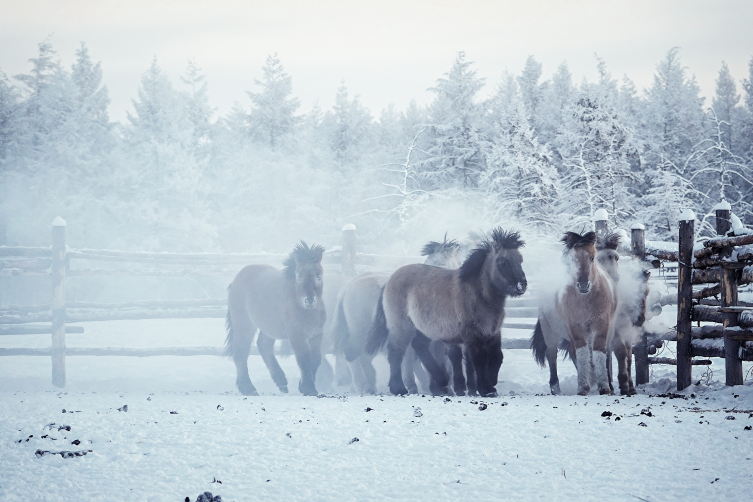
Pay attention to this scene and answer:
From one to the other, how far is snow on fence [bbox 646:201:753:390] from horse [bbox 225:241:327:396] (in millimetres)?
4410

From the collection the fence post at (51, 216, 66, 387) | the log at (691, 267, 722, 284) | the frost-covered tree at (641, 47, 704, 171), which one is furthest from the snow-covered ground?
the frost-covered tree at (641, 47, 704, 171)

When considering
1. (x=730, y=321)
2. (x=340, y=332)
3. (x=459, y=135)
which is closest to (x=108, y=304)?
(x=340, y=332)

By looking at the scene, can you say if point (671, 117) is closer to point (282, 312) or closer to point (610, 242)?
point (610, 242)

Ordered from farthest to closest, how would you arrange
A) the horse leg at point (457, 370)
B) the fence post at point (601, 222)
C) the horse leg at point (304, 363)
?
the fence post at point (601, 222) < the horse leg at point (304, 363) < the horse leg at point (457, 370)

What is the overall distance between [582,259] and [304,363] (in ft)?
11.8

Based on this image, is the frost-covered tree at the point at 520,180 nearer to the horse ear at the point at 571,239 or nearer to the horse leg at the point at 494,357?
the horse ear at the point at 571,239

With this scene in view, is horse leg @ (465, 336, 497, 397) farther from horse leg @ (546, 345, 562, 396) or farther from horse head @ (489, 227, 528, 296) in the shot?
horse leg @ (546, 345, 562, 396)

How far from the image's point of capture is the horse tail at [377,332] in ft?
23.9

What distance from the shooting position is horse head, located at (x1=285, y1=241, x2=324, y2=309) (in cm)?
722

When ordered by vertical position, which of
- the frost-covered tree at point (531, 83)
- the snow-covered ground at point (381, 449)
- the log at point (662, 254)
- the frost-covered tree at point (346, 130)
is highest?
the frost-covered tree at point (531, 83)

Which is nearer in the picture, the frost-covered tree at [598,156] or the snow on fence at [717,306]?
the snow on fence at [717,306]

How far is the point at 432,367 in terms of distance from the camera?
7.04m

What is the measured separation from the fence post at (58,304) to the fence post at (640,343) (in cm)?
959

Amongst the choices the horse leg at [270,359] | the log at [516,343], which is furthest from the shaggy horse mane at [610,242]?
the horse leg at [270,359]
